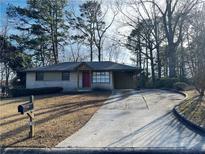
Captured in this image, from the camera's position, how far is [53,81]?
2909cm

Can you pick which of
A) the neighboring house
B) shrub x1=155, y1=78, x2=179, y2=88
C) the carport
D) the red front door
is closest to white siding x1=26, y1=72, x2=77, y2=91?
the neighboring house

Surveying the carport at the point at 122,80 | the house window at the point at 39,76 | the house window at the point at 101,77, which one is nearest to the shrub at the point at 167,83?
the carport at the point at 122,80

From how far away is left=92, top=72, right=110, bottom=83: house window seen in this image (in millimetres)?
29156

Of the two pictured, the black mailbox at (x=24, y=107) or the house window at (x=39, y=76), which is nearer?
the black mailbox at (x=24, y=107)

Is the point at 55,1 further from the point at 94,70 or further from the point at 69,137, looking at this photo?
the point at 69,137

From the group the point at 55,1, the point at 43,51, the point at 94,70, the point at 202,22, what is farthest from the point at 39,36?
the point at 202,22

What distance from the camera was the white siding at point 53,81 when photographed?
28.9 meters

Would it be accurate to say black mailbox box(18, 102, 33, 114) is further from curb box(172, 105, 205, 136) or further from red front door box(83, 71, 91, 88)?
red front door box(83, 71, 91, 88)

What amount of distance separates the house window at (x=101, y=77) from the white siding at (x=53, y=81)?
7.23 ft

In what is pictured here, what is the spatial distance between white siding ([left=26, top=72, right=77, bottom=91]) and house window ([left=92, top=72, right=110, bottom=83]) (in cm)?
220

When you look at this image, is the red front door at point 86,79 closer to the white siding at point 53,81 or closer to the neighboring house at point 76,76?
the neighboring house at point 76,76

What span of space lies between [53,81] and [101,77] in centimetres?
534

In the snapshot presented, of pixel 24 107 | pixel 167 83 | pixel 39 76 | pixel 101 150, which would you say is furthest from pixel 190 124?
pixel 39 76

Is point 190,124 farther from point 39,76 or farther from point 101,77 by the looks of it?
point 39,76
